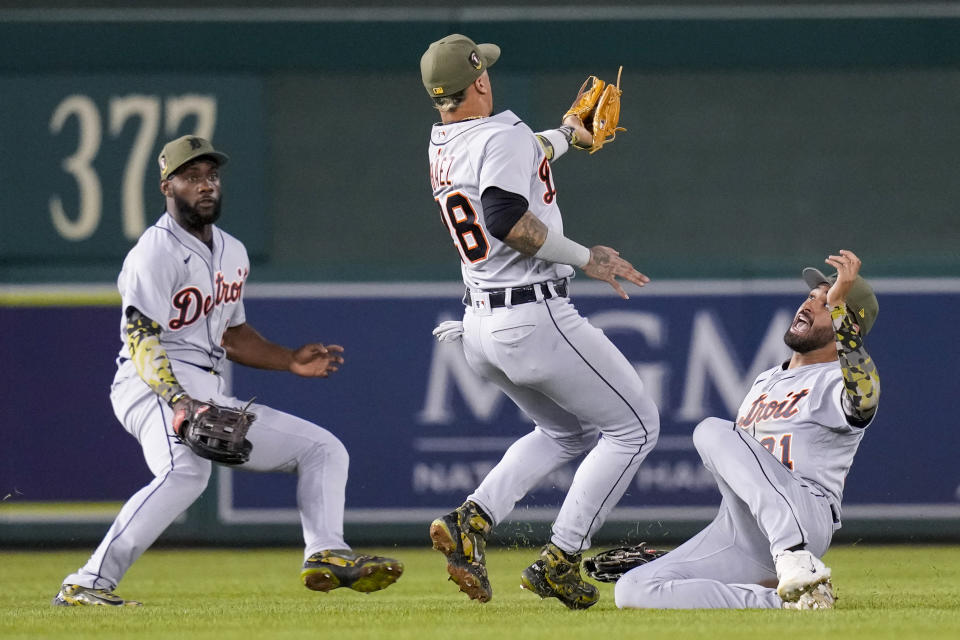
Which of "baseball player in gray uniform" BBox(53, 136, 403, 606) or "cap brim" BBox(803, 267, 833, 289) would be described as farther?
"cap brim" BBox(803, 267, 833, 289)

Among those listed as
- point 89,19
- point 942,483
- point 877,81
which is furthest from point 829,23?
point 89,19

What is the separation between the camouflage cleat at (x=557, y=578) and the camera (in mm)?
5301

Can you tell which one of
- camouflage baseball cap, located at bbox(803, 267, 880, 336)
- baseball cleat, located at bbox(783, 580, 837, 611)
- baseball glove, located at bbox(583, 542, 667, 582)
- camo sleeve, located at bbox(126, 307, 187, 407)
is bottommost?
baseball glove, located at bbox(583, 542, 667, 582)

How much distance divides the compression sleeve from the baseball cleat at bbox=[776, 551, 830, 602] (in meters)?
1.28

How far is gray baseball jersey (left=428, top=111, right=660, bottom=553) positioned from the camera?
5.29 meters

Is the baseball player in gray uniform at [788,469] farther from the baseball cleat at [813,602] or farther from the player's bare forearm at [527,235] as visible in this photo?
the player's bare forearm at [527,235]

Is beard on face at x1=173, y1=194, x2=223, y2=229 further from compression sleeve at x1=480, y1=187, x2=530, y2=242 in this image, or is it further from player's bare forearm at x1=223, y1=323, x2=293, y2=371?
compression sleeve at x1=480, y1=187, x2=530, y2=242

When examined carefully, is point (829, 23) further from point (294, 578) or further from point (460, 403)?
point (294, 578)

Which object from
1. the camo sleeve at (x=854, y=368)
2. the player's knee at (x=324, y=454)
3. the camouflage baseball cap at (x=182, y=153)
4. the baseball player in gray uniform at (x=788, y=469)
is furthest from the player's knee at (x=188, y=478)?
the camo sleeve at (x=854, y=368)

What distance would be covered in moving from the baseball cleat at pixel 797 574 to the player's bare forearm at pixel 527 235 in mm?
1187

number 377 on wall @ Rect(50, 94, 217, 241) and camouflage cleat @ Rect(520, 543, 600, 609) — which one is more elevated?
number 377 on wall @ Rect(50, 94, 217, 241)

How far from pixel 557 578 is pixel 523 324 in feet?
2.65

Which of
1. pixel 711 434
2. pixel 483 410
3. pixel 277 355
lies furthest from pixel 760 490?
pixel 483 410

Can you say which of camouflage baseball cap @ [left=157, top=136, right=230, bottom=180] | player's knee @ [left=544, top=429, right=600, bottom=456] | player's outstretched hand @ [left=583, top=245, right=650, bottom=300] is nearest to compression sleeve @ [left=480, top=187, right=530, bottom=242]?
player's outstretched hand @ [left=583, top=245, right=650, bottom=300]
